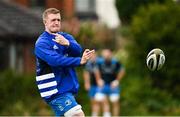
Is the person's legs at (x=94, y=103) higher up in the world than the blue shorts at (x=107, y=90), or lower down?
lower down

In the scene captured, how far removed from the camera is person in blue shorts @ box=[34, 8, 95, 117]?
1048 centimetres

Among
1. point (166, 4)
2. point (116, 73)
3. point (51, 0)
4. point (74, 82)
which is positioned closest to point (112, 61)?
point (116, 73)

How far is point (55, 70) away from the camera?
35.0 ft

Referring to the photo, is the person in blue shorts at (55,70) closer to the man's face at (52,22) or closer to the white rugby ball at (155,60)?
the man's face at (52,22)

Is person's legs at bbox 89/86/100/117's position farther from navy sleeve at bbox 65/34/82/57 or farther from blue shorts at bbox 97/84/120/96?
navy sleeve at bbox 65/34/82/57

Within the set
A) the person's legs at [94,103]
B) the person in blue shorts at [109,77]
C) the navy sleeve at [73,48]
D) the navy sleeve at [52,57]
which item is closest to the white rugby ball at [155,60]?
the navy sleeve at [73,48]

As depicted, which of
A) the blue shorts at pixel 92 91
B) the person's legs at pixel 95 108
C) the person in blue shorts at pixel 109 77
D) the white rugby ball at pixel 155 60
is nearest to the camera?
the white rugby ball at pixel 155 60

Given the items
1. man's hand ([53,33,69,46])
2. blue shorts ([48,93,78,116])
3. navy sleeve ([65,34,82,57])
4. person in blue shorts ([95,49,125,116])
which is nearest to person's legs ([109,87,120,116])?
person in blue shorts ([95,49,125,116])

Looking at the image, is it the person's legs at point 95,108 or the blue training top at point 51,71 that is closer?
the blue training top at point 51,71

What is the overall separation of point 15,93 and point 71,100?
11.7m

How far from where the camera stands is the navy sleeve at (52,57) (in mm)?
10305

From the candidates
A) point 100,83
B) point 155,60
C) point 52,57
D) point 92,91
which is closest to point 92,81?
point 92,91

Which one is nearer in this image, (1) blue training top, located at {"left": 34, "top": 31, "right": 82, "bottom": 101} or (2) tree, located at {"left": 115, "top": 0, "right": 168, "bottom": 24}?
(1) blue training top, located at {"left": 34, "top": 31, "right": 82, "bottom": 101}

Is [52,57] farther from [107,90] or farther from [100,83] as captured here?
[107,90]
